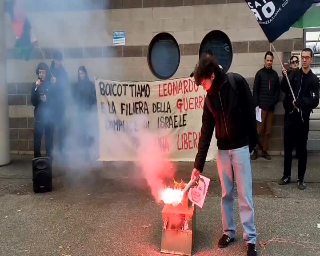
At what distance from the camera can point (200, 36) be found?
7.88m

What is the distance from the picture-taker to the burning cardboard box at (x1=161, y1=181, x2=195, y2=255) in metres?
3.63

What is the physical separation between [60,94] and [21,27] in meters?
1.44

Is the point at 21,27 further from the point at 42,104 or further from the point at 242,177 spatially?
the point at 242,177

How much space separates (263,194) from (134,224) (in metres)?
2.03

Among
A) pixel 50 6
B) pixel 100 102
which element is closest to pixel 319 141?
pixel 100 102

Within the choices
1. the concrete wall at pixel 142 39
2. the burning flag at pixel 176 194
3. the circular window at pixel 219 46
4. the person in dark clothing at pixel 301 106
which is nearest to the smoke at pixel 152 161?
the concrete wall at pixel 142 39

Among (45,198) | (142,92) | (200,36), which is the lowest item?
(45,198)

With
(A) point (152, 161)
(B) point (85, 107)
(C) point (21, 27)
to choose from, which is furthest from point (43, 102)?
(A) point (152, 161)

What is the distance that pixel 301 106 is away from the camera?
5406 mm

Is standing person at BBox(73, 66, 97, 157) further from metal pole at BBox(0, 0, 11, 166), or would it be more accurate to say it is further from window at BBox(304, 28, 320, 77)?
window at BBox(304, 28, 320, 77)

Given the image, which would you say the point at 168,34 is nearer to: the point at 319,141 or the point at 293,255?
the point at 319,141

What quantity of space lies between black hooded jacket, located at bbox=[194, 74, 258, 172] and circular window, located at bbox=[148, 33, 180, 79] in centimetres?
467

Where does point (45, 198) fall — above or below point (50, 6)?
below

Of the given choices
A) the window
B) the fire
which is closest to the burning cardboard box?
the fire
